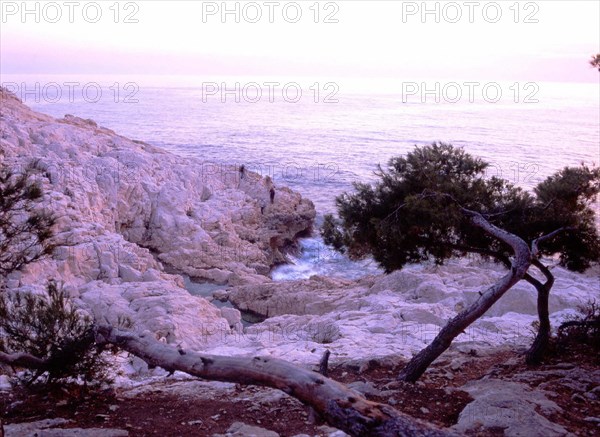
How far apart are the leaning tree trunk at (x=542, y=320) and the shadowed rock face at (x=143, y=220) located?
7064mm

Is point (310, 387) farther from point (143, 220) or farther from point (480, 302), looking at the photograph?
point (143, 220)

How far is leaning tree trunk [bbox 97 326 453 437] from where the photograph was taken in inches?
155

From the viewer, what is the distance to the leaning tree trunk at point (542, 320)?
28.7 ft

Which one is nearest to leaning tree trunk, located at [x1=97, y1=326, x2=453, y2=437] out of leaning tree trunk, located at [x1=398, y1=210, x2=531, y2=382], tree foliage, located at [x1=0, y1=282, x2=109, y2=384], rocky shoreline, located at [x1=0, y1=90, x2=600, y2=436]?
tree foliage, located at [x1=0, y1=282, x2=109, y2=384]

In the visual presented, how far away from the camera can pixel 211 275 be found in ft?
64.2

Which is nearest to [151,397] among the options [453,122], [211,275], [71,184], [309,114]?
[211,275]

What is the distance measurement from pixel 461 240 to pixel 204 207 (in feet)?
49.5

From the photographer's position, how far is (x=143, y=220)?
2147cm

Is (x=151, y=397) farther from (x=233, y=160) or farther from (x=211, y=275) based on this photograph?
(x=233, y=160)

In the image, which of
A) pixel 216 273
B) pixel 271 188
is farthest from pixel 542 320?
pixel 271 188

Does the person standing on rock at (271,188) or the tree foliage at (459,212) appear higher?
→ the tree foliage at (459,212)

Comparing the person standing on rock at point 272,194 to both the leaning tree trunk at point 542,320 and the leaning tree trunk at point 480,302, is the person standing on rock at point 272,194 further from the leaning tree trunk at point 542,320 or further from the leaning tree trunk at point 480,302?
the leaning tree trunk at point 480,302

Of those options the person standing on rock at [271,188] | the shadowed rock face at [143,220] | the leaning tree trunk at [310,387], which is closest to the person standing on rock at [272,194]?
the person standing on rock at [271,188]

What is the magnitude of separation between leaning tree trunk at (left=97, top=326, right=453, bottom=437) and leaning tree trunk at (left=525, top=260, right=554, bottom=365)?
5.44m
